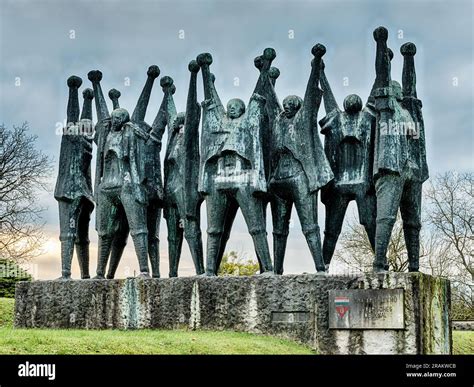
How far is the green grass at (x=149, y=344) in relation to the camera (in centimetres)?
918

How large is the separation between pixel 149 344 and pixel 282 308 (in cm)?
239

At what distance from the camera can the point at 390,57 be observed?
11.8m

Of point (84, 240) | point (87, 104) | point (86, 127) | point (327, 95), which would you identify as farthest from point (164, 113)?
point (327, 95)

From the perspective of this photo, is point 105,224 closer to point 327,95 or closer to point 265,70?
point 265,70

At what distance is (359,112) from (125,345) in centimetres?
512

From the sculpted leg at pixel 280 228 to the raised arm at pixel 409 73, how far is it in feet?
8.05

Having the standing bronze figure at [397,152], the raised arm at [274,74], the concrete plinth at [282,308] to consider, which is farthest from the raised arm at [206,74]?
the concrete plinth at [282,308]

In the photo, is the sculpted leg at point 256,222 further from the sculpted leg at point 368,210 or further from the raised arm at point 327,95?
the raised arm at point 327,95

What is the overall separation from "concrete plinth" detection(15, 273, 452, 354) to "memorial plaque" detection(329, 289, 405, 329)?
0.04ft

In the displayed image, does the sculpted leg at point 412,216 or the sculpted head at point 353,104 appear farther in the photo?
the sculpted head at point 353,104

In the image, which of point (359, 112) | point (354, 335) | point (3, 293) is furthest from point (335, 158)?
point (3, 293)

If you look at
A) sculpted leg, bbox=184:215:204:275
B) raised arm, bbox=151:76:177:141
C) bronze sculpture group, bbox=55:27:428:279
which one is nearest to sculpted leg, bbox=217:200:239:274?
bronze sculpture group, bbox=55:27:428:279

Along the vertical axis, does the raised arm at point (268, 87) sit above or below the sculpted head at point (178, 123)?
above

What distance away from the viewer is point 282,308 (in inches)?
449
